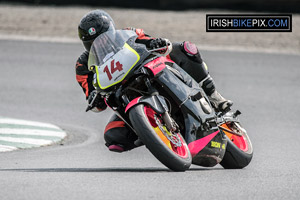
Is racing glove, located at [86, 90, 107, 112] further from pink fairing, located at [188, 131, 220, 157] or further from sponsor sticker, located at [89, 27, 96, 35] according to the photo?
pink fairing, located at [188, 131, 220, 157]

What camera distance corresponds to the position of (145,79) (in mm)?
6172

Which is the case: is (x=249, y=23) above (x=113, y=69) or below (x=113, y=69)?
below

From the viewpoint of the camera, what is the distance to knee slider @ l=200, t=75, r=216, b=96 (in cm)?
703

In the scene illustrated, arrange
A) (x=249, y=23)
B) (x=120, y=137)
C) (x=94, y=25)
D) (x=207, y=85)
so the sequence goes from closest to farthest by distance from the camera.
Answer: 1. (x=94, y=25)
2. (x=120, y=137)
3. (x=207, y=85)
4. (x=249, y=23)

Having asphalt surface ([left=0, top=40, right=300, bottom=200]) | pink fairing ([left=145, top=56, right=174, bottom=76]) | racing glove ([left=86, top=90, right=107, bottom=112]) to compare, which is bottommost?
asphalt surface ([left=0, top=40, right=300, bottom=200])

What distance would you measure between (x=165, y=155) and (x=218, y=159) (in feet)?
2.96

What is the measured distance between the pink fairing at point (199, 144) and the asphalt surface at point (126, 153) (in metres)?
0.17

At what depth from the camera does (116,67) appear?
20.1ft

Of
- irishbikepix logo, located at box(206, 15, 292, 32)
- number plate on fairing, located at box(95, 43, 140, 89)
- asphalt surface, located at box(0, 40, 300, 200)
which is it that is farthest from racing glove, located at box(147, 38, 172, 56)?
irishbikepix logo, located at box(206, 15, 292, 32)

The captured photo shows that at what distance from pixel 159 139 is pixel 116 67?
69 centimetres

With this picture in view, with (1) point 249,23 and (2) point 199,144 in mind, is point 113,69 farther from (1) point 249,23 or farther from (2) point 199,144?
(1) point 249,23

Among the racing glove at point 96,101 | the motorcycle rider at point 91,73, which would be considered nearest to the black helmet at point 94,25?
the motorcycle rider at point 91,73

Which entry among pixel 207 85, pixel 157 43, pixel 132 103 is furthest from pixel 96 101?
pixel 207 85

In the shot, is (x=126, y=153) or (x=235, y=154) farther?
(x=126, y=153)
